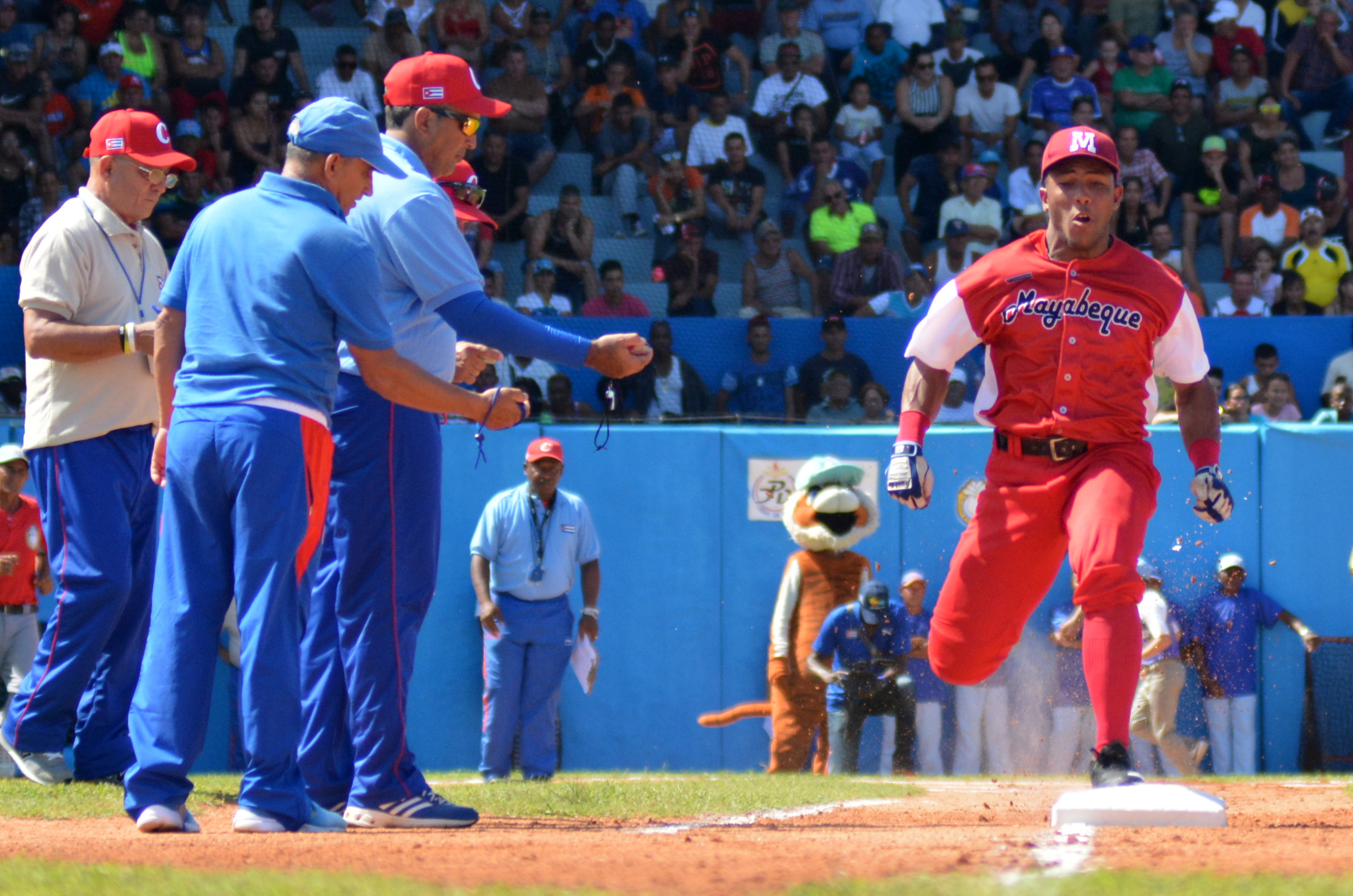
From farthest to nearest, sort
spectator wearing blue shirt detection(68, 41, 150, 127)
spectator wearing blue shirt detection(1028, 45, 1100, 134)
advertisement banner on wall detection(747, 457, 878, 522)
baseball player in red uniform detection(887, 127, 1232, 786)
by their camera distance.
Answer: spectator wearing blue shirt detection(1028, 45, 1100, 134) → spectator wearing blue shirt detection(68, 41, 150, 127) → advertisement banner on wall detection(747, 457, 878, 522) → baseball player in red uniform detection(887, 127, 1232, 786)

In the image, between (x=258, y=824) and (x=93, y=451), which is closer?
(x=258, y=824)

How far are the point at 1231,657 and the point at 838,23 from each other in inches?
320

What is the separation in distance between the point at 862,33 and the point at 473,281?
12328 mm

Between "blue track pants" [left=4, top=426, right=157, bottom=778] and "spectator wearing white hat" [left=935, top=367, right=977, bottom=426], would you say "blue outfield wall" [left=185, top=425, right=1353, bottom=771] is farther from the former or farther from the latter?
"blue track pants" [left=4, top=426, right=157, bottom=778]

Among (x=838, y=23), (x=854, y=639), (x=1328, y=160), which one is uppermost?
(x=838, y=23)

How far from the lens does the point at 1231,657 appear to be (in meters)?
11.0

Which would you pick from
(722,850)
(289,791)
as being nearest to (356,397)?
(289,791)

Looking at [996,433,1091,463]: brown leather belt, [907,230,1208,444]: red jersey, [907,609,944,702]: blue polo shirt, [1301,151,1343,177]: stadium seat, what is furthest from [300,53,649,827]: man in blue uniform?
[1301,151,1343,177]: stadium seat

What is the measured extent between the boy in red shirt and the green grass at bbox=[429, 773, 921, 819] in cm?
485

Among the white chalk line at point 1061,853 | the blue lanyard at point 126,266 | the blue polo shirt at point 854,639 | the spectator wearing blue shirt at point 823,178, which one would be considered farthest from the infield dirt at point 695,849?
the spectator wearing blue shirt at point 823,178

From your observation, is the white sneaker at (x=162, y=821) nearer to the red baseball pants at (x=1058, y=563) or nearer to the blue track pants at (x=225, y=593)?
the blue track pants at (x=225, y=593)

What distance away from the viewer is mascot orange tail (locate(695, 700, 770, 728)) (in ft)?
36.2

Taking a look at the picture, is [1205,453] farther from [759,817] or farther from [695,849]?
[695,849]

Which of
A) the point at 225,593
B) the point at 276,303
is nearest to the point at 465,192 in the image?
the point at 276,303
